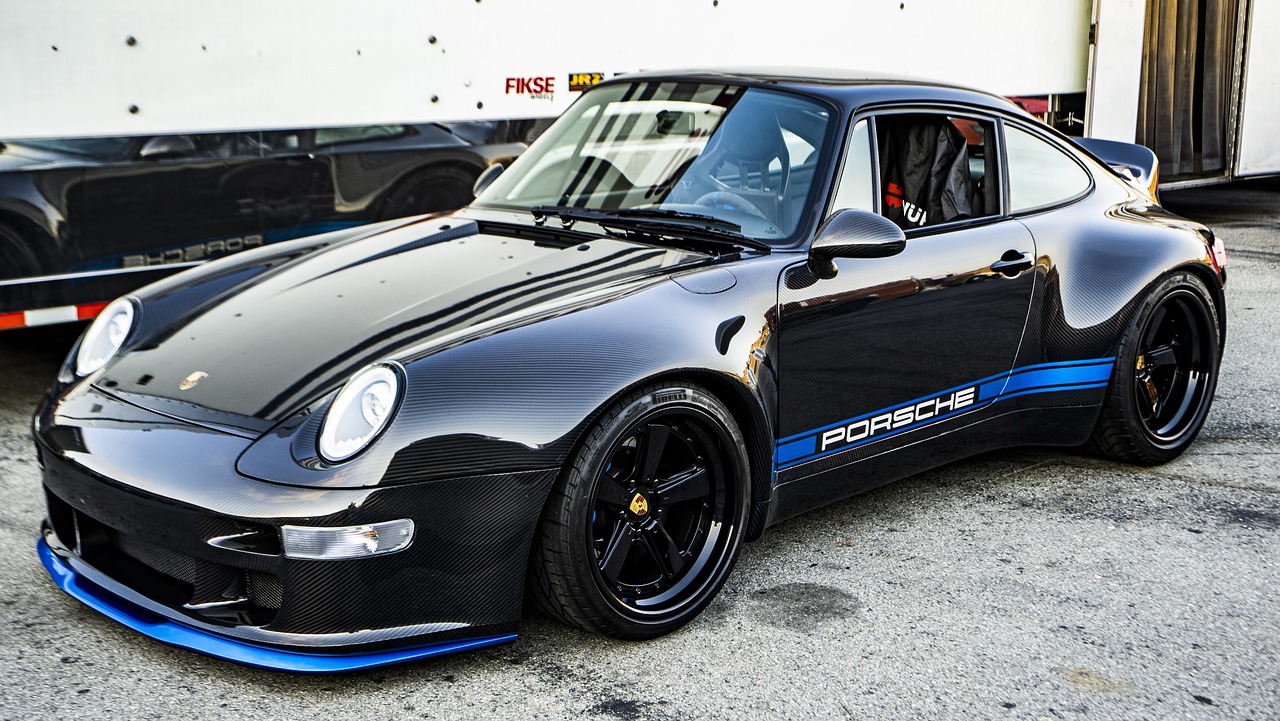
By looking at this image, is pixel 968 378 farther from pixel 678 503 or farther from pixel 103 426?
pixel 103 426

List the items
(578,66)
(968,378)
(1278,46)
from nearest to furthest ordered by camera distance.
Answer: (968,378), (578,66), (1278,46)

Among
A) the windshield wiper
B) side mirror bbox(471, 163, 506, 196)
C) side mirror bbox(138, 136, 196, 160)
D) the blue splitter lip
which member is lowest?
the blue splitter lip

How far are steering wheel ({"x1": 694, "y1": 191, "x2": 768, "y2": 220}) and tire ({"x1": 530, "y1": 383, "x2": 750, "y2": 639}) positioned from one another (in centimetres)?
74

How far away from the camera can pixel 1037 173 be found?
451 centimetres

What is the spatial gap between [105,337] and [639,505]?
1.63 metres

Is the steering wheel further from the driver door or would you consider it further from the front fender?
the front fender

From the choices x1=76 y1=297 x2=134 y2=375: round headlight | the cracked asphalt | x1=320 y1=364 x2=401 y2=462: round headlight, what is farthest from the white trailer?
x1=320 y1=364 x2=401 y2=462: round headlight

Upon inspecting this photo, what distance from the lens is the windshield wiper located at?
12.1 feet

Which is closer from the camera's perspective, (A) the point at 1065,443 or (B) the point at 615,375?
(B) the point at 615,375

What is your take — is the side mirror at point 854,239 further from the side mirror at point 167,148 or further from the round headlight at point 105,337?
the side mirror at point 167,148

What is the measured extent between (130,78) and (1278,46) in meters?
9.99

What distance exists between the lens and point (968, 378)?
4.14 metres

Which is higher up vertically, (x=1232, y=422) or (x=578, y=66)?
(x=578, y=66)

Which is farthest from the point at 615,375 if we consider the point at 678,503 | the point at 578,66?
the point at 578,66
